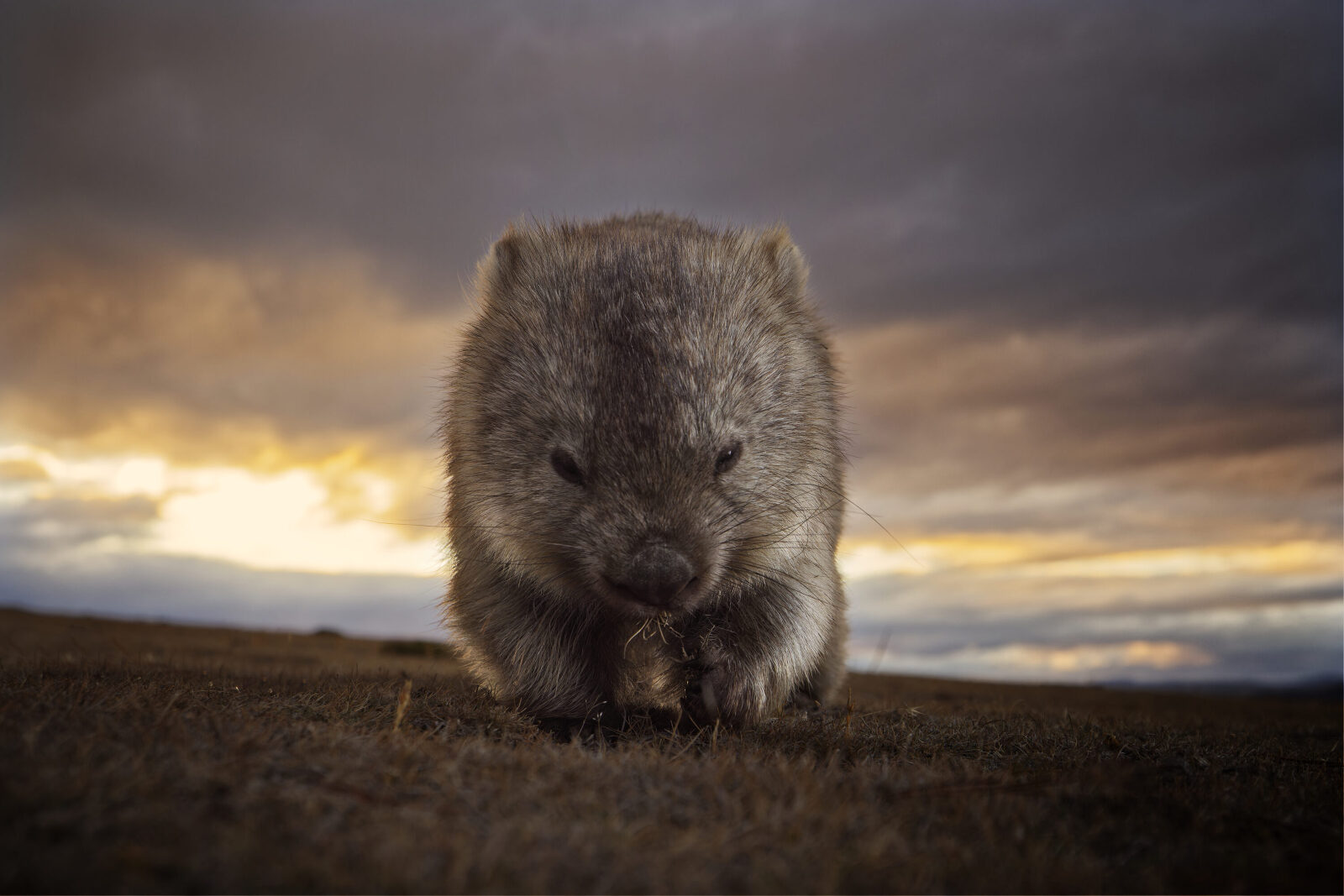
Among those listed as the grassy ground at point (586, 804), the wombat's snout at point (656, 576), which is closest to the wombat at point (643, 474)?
the wombat's snout at point (656, 576)

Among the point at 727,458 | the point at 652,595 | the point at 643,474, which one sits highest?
the point at 727,458

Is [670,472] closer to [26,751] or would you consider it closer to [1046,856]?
[1046,856]

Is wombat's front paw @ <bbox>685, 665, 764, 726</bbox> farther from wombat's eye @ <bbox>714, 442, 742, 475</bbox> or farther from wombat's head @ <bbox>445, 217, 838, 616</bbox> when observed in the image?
wombat's eye @ <bbox>714, 442, 742, 475</bbox>

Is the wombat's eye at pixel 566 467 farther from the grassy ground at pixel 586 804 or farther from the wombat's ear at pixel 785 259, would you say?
the wombat's ear at pixel 785 259

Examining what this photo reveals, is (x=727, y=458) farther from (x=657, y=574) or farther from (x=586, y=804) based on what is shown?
(x=586, y=804)

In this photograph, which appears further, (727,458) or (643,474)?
(727,458)

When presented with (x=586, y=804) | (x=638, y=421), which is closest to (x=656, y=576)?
(x=638, y=421)

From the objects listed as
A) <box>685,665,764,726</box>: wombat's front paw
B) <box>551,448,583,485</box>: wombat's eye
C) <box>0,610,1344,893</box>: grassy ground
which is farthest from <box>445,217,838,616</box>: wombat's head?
<box>0,610,1344,893</box>: grassy ground
